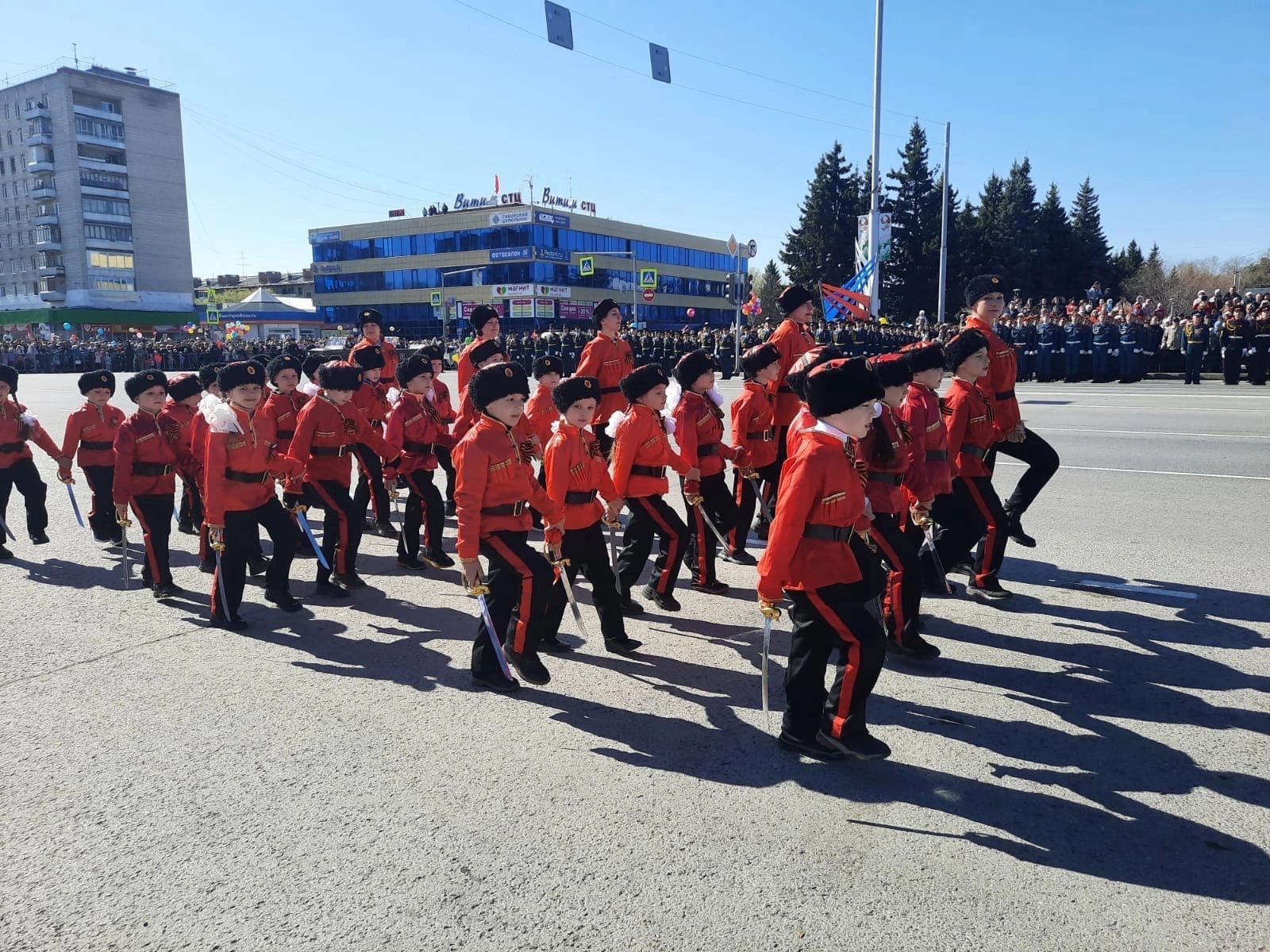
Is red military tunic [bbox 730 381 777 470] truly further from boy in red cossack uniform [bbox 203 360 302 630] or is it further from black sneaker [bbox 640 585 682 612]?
boy in red cossack uniform [bbox 203 360 302 630]

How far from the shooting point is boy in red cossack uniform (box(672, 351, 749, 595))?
6.53m

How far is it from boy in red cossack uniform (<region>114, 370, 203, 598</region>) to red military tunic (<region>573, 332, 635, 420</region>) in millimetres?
3948

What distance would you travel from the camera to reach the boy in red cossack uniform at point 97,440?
28.0 ft

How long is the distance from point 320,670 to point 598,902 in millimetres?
2936

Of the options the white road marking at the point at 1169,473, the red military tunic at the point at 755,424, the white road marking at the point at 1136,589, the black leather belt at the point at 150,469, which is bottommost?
the white road marking at the point at 1136,589

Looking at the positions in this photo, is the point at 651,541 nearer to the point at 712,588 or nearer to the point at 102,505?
the point at 712,588

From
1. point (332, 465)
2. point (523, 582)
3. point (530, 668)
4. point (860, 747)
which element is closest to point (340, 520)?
point (332, 465)

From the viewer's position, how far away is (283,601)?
6535 mm

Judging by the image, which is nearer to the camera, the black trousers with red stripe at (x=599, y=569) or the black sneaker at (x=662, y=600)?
the black trousers with red stripe at (x=599, y=569)

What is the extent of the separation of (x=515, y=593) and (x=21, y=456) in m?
6.53

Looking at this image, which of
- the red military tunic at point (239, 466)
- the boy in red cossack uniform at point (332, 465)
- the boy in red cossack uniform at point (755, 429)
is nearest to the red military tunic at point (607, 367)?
the boy in red cossack uniform at point (755, 429)

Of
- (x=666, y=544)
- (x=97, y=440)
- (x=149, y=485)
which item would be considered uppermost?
(x=97, y=440)

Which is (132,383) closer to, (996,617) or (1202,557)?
(996,617)

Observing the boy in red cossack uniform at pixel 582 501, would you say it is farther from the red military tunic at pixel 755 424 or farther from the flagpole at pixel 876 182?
the flagpole at pixel 876 182
